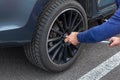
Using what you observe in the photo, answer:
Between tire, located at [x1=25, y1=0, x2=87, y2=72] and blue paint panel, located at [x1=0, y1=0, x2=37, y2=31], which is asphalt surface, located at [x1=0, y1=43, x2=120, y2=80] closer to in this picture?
tire, located at [x1=25, y1=0, x2=87, y2=72]

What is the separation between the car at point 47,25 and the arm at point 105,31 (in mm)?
822

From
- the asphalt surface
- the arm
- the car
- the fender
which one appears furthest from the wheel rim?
the arm

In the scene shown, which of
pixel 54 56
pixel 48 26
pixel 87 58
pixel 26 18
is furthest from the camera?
pixel 87 58

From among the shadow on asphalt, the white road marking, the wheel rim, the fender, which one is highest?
the fender

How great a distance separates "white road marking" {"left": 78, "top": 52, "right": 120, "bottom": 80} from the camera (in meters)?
3.38

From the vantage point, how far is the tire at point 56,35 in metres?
3.07

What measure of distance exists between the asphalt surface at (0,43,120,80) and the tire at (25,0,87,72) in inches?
4.3

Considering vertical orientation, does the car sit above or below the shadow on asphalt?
above

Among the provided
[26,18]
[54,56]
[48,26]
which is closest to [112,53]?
[54,56]

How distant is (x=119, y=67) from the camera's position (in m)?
3.56

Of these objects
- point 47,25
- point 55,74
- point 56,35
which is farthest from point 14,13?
point 55,74

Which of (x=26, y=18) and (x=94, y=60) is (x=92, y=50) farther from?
(x=26, y=18)

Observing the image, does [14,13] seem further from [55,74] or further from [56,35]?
[55,74]

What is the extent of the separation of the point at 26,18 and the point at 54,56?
2.11 ft
